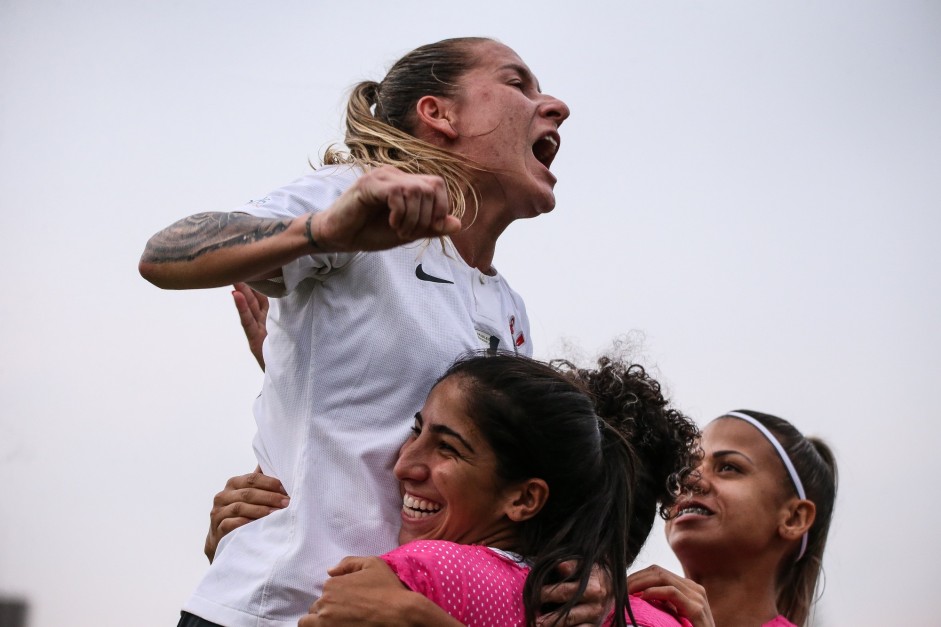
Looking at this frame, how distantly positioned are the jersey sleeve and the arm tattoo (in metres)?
0.05

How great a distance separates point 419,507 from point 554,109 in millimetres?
955

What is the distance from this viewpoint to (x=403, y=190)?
1496 mm

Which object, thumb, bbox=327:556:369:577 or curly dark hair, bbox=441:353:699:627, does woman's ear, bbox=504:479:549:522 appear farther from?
thumb, bbox=327:556:369:577

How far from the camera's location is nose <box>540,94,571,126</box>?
7.78 ft

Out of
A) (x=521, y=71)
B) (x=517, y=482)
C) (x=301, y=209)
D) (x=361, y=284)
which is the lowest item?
(x=517, y=482)

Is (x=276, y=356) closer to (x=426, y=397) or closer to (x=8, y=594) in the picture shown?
(x=426, y=397)

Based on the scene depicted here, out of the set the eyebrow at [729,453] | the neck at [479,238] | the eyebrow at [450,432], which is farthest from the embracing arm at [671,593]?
the eyebrow at [729,453]

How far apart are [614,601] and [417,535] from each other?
1.30 feet

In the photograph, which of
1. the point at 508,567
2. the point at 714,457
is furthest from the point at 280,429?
the point at 714,457

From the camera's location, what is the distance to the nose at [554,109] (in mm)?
2371

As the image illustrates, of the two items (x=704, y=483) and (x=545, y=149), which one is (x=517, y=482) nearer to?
(x=545, y=149)

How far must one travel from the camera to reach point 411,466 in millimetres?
1877

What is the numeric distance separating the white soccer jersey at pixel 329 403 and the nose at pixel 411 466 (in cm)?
4

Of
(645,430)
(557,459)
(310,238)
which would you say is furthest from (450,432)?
(645,430)
